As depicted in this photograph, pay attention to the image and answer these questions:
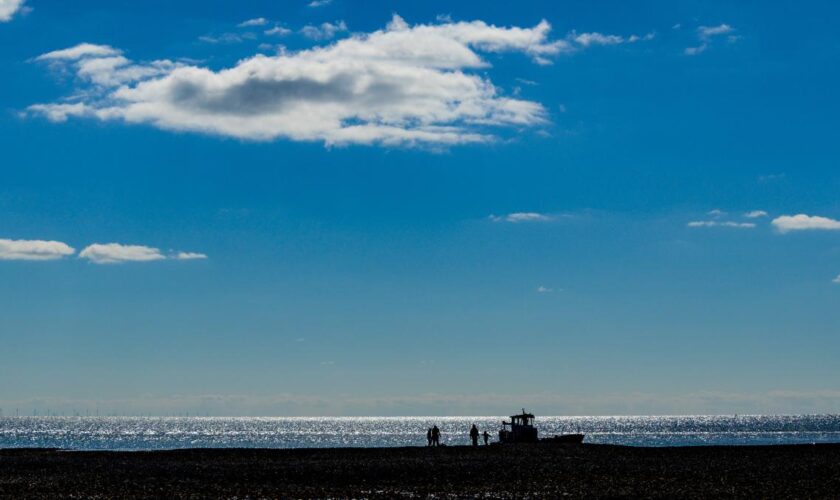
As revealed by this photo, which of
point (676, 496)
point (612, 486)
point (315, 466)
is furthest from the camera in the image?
point (315, 466)

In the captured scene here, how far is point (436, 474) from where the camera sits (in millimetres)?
49906

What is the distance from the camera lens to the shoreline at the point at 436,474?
4212 cm

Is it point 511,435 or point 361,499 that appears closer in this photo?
point 361,499

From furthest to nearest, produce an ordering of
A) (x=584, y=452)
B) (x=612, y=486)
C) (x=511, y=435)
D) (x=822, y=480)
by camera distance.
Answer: (x=511, y=435), (x=584, y=452), (x=822, y=480), (x=612, y=486)

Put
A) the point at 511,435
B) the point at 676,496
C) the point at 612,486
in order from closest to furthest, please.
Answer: the point at 676,496 → the point at 612,486 → the point at 511,435

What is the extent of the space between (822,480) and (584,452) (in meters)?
24.1

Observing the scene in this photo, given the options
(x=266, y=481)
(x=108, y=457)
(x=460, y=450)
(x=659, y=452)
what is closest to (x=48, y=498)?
(x=266, y=481)

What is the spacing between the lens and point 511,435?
3369 inches

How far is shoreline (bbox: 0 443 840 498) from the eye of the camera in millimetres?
42125

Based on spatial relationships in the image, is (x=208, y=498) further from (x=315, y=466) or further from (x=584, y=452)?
(x=584, y=452)

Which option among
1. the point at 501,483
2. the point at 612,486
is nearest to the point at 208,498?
the point at 501,483

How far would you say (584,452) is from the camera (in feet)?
226

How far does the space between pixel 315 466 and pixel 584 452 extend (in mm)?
22617

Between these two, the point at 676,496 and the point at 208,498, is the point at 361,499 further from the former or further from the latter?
the point at 676,496
